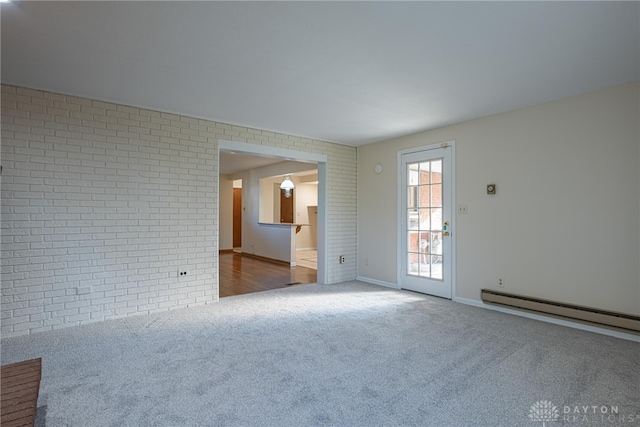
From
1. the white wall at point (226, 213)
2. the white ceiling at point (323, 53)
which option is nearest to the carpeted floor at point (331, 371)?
the white ceiling at point (323, 53)

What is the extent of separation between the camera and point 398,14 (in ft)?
6.94

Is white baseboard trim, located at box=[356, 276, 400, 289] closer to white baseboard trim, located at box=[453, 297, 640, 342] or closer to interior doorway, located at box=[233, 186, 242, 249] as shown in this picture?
white baseboard trim, located at box=[453, 297, 640, 342]

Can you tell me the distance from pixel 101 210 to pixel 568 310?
204 inches

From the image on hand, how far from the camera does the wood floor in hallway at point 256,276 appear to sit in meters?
5.48

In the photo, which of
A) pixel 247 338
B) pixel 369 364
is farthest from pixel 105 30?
pixel 369 364

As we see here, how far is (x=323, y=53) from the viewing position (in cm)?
263

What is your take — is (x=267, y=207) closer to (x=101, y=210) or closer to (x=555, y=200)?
(x=101, y=210)

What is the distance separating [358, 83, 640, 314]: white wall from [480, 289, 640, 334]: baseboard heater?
0.09m

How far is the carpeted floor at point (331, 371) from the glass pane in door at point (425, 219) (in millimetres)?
1140

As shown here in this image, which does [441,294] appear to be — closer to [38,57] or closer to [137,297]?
[137,297]

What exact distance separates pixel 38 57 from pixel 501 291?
206 inches

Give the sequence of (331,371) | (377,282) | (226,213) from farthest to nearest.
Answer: (226,213) < (377,282) < (331,371)

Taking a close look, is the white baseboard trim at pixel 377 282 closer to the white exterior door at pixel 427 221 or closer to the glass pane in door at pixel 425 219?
the white exterior door at pixel 427 221

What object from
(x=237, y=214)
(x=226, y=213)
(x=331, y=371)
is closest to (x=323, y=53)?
(x=331, y=371)
